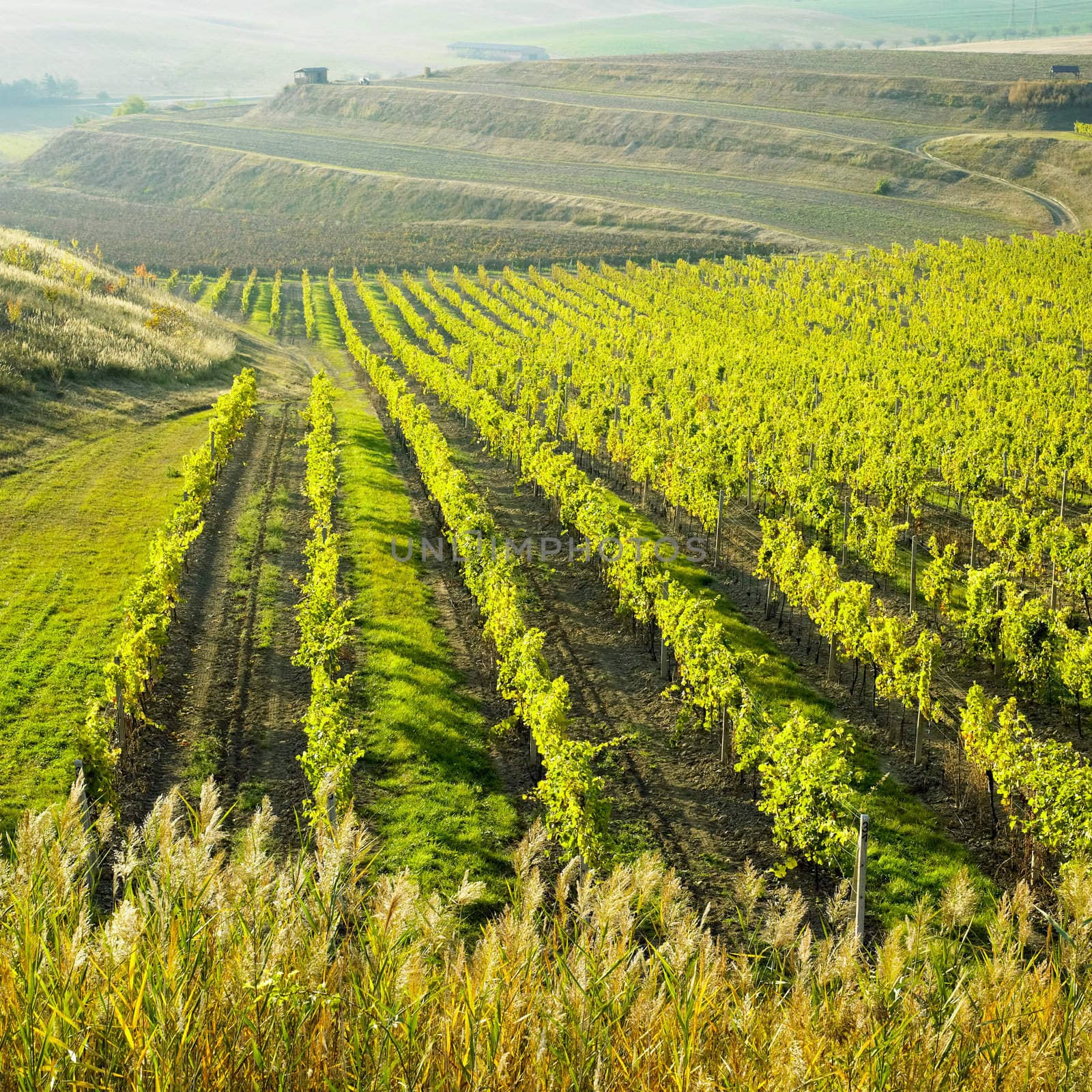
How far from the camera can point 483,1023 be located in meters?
3.70

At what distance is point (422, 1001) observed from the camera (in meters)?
3.41

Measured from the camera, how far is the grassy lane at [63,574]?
17562 mm

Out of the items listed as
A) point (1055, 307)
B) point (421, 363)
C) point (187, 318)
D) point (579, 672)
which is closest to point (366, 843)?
point (579, 672)

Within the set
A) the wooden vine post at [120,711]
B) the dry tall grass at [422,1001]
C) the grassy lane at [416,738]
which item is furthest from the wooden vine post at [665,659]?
the dry tall grass at [422,1001]

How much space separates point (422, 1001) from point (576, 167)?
5723 inches

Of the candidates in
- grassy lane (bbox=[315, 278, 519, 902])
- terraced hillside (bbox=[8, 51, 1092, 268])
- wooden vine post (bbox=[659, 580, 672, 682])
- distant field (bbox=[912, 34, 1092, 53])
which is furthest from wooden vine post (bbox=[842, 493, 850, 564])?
distant field (bbox=[912, 34, 1092, 53])

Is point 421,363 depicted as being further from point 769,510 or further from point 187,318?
point 769,510

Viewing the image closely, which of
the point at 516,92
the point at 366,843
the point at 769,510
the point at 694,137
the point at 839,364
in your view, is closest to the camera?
the point at 366,843

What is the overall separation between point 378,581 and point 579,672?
6743 millimetres

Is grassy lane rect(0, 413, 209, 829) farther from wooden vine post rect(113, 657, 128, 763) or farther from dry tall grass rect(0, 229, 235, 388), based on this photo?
dry tall grass rect(0, 229, 235, 388)

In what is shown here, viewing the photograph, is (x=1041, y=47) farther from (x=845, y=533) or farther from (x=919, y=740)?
(x=919, y=740)

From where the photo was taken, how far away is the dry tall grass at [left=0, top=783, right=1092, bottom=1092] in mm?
3510

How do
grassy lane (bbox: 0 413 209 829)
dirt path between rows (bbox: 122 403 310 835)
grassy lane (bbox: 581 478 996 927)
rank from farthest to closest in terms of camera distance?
grassy lane (bbox: 0 413 209 829)
dirt path between rows (bbox: 122 403 310 835)
grassy lane (bbox: 581 478 996 927)

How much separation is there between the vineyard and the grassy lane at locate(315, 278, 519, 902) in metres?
0.10
